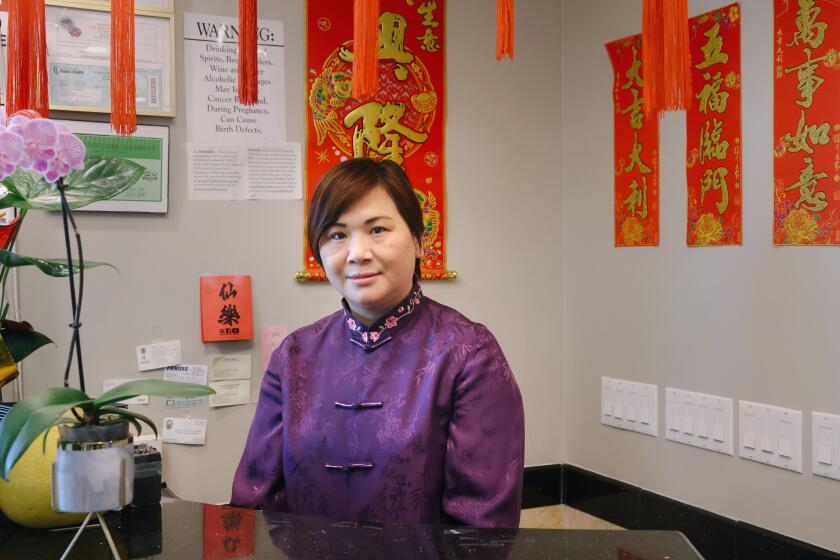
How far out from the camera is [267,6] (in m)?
2.37

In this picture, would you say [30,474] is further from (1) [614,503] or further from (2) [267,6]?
(1) [614,503]

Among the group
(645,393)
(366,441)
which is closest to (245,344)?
(366,441)

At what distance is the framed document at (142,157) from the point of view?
7.07 feet

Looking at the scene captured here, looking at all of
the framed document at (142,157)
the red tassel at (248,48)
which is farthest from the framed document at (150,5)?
the red tassel at (248,48)

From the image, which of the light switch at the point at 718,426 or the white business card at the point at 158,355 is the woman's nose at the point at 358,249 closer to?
the white business card at the point at 158,355

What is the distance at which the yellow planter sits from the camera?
3.51 ft

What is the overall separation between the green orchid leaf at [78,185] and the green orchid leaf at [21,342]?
26 cm

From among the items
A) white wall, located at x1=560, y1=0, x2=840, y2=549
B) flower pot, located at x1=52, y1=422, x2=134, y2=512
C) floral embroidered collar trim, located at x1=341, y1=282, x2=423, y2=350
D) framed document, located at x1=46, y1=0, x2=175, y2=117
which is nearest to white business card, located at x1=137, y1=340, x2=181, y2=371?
framed document, located at x1=46, y1=0, x2=175, y2=117

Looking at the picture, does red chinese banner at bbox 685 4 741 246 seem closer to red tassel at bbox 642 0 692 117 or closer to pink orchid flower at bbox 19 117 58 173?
red tassel at bbox 642 0 692 117

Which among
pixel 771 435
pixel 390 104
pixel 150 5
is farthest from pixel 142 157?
pixel 771 435

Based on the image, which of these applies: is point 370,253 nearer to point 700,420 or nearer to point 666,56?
point 666,56

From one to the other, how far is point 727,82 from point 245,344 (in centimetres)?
161

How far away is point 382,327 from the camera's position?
4.64 ft

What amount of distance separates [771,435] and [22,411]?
186 cm
